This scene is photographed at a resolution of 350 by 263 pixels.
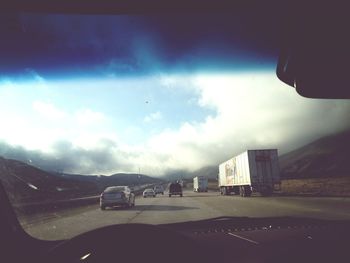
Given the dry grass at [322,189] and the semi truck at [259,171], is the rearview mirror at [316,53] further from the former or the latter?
the semi truck at [259,171]

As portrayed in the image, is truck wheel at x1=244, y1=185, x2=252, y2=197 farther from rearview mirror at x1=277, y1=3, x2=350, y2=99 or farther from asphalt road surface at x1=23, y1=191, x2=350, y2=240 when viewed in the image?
rearview mirror at x1=277, y1=3, x2=350, y2=99

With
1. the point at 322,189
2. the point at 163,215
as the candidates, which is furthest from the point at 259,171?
the point at 163,215

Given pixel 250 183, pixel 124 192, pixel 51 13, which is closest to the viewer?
pixel 51 13

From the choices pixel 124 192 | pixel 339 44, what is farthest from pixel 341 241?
pixel 124 192

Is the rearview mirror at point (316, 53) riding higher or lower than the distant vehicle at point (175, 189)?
lower

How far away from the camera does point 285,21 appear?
4188mm

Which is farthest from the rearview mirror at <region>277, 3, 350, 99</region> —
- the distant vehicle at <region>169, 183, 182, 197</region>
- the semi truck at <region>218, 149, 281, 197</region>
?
the distant vehicle at <region>169, 183, 182, 197</region>

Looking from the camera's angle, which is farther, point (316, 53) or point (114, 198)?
point (114, 198)

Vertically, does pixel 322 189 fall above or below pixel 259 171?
below

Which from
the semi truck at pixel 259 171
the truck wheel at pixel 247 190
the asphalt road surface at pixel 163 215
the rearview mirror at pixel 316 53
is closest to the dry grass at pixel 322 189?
the semi truck at pixel 259 171

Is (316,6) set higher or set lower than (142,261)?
higher

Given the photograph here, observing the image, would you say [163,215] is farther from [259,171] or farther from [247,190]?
[247,190]

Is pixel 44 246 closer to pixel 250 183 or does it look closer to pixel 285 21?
pixel 285 21

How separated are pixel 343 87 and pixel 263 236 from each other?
8.08 ft
